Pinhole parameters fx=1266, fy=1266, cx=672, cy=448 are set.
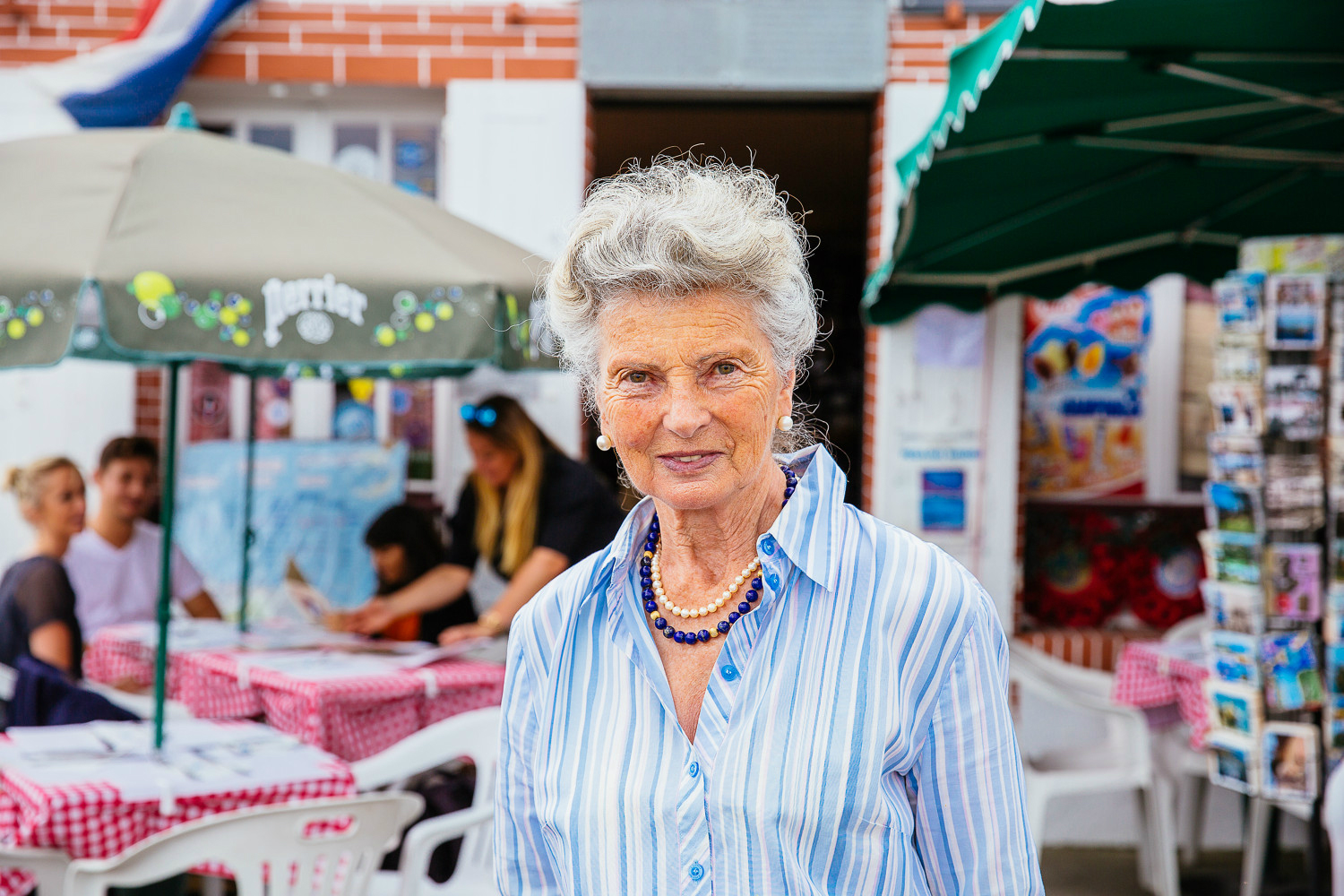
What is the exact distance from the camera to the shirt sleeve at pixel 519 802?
164 cm

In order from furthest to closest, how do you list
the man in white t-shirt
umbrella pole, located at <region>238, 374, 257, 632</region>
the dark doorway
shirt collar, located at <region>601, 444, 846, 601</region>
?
the dark doorway
the man in white t-shirt
umbrella pole, located at <region>238, 374, 257, 632</region>
shirt collar, located at <region>601, 444, 846, 601</region>

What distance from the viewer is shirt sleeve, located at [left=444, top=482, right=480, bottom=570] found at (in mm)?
5004

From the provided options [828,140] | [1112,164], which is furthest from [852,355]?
[1112,164]

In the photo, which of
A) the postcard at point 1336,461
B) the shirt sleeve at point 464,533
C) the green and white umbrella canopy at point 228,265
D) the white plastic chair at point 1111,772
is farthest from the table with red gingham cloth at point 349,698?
the postcard at point 1336,461

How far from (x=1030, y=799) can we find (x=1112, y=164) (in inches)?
83.9

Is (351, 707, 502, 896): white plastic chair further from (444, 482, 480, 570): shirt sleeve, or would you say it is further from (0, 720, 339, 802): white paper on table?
(444, 482, 480, 570): shirt sleeve

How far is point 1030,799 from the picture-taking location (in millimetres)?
4316

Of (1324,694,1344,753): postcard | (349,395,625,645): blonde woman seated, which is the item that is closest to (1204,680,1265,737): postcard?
(1324,694,1344,753): postcard

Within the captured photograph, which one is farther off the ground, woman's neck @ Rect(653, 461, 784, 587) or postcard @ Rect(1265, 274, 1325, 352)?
postcard @ Rect(1265, 274, 1325, 352)

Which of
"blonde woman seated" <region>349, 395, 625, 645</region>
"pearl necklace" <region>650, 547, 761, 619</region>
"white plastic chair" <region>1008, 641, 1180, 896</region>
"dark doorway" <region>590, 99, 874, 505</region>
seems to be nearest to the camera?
"pearl necklace" <region>650, 547, 761, 619</region>

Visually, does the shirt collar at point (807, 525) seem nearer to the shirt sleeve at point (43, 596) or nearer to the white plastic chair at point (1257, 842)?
the shirt sleeve at point (43, 596)

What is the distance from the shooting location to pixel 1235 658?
3.90m

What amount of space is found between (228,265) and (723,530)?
1843mm

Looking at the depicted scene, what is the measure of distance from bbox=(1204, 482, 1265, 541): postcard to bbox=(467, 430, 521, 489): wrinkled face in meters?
2.42
